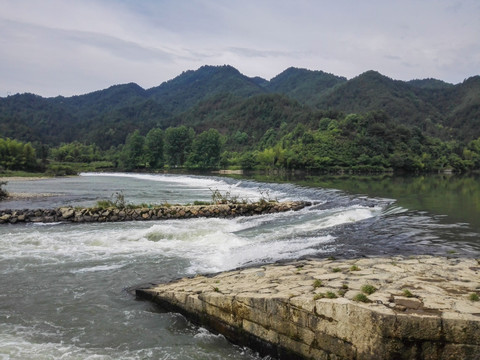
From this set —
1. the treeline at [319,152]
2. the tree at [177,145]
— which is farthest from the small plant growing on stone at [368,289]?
the tree at [177,145]

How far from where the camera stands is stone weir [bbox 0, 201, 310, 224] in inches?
740

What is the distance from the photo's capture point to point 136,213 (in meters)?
19.5

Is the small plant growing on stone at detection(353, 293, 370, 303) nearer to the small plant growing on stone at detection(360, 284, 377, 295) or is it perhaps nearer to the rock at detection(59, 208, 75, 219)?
the small plant growing on stone at detection(360, 284, 377, 295)

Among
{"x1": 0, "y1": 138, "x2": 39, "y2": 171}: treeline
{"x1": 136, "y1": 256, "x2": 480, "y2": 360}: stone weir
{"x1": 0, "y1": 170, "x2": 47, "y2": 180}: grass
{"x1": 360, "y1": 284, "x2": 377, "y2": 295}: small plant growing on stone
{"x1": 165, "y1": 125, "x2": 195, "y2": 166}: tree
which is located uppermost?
{"x1": 165, "y1": 125, "x2": 195, "y2": 166}: tree

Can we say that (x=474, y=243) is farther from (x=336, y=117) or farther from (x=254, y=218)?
(x=336, y=117)

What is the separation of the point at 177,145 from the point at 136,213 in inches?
3541

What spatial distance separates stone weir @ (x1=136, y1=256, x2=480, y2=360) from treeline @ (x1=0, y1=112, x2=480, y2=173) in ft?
236

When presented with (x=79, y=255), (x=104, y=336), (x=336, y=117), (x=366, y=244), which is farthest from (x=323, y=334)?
(x=336, y=117)

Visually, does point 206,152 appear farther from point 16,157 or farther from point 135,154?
point 16,157

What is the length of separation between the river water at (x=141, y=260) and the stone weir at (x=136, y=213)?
129cm

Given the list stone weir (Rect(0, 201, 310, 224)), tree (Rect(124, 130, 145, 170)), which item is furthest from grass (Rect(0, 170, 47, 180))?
stone weir (Rect(0, 201, 310, 224))

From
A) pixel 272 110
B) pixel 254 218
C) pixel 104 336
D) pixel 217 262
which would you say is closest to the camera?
pixel 104 336

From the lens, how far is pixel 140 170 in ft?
336

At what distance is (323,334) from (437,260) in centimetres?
469
